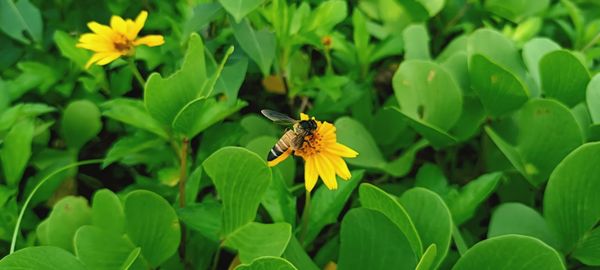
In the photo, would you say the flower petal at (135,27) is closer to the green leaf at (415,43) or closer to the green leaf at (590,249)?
the green leaf at (415,43)

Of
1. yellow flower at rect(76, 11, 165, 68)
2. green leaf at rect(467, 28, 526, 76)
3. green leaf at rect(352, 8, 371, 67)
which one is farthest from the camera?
green leaf at rect(352, 8, 371, 67)

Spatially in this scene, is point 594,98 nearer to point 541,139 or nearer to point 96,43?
point 541,139

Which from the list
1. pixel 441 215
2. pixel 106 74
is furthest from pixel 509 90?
pixel 106 74

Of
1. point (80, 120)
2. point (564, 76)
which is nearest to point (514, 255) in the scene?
point (564, 76)

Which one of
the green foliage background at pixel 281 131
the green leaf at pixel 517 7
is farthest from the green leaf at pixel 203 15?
the green leaf at pixel 517 7

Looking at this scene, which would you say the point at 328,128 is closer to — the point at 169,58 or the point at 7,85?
the point at 169,58

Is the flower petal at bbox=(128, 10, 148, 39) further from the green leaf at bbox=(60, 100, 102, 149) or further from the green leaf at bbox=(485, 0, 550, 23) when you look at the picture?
the green leaf at bbox=(485, 0, 550, 23)

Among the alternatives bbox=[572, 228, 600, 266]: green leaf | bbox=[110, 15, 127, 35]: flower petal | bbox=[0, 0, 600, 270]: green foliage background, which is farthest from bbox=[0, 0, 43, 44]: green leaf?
bbox=[572, 228, 600, 266]: green leaf
